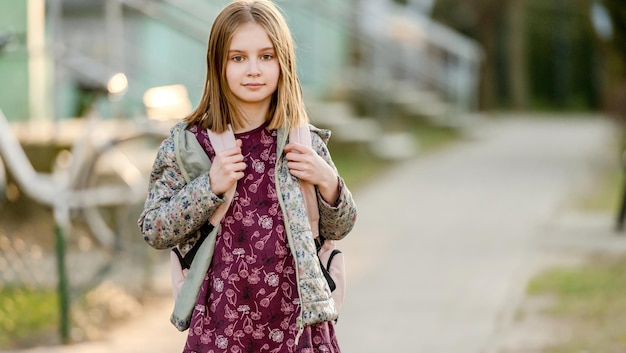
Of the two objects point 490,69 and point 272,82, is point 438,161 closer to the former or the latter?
point 272,82

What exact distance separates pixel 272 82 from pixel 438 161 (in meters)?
11.6

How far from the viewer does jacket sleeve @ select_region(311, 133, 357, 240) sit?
125 inches

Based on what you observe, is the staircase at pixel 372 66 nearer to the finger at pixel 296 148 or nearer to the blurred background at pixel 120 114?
the blurred background at pixel 120 114

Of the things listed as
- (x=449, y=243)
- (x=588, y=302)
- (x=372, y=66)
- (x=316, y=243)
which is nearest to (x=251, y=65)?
(x=316, y=243)

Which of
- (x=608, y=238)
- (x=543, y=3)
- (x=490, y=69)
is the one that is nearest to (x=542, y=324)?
(x=608, y=238)

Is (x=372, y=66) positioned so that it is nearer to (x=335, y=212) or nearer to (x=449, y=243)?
(x=449, y=243)

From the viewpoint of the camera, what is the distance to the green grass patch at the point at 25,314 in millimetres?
6066

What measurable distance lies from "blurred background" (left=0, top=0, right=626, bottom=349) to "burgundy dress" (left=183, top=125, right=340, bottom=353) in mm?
936

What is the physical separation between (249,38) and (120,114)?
6.30m

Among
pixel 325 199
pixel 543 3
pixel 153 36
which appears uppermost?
pixel 543 3

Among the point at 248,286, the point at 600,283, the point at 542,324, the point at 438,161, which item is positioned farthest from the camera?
the point at 438,161

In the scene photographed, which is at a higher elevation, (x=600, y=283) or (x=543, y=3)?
(x=543, y=3)

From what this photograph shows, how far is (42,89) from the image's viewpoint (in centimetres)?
927

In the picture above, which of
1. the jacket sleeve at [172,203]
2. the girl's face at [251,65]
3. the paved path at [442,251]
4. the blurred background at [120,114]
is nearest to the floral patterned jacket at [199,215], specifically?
the jacket sleeve at [172,203]
